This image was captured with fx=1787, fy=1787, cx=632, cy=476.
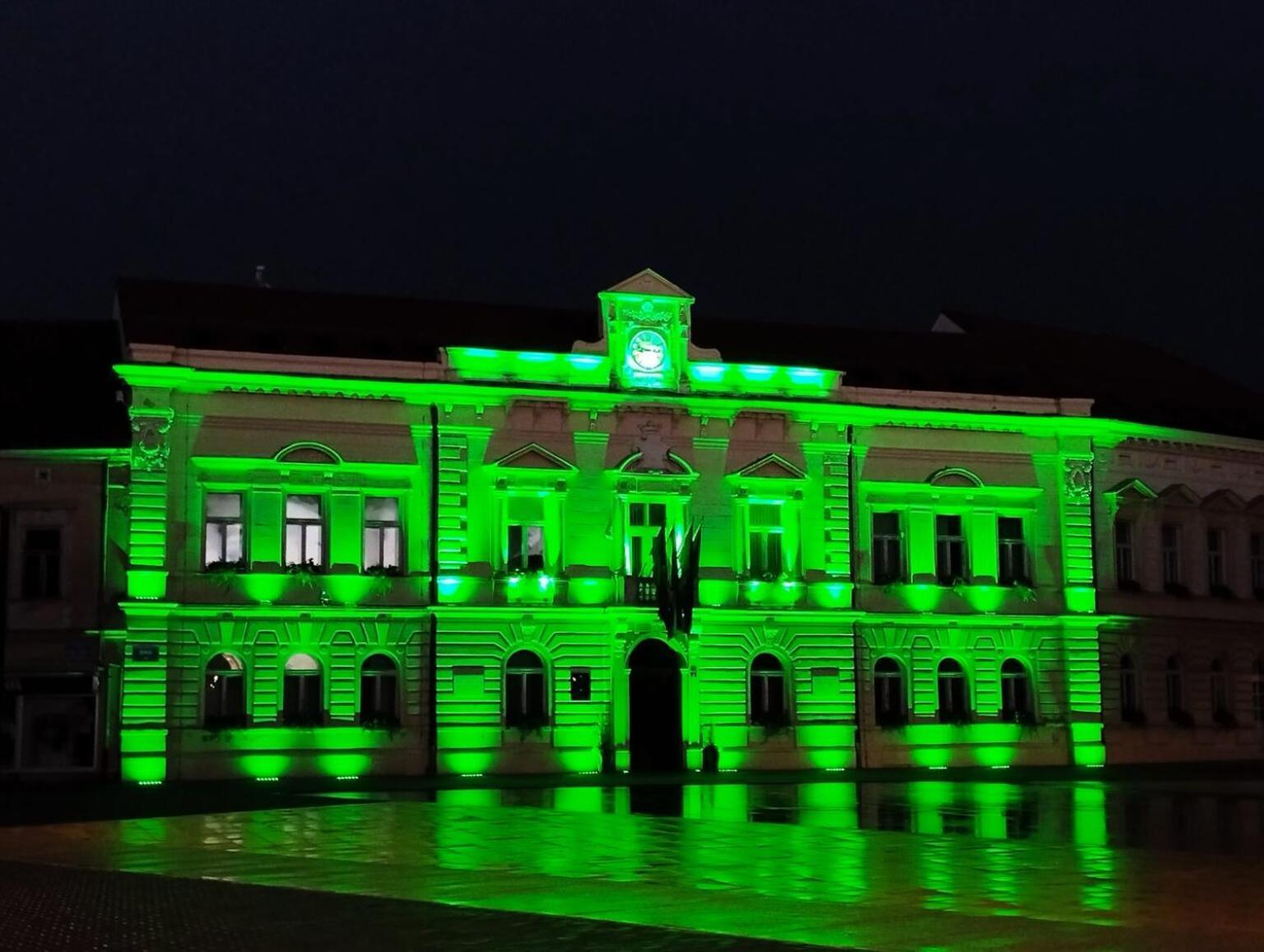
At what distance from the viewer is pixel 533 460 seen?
145 feet

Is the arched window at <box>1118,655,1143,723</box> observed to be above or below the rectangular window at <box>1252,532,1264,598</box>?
below

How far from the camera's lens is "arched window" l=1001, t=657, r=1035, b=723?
158 feet

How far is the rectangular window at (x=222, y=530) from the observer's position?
42.0m

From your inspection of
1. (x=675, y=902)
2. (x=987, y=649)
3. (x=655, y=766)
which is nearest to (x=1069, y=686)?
(x=987, y=649)

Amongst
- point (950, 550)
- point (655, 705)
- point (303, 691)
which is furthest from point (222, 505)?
point (950, 550)

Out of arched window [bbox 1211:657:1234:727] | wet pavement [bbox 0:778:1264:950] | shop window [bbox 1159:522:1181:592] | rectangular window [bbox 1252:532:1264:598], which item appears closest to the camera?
wet pavement [bbox 0:778:1264:950]

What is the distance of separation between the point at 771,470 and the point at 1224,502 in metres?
14.6

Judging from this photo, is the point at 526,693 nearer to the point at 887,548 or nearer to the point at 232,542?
the point at 232,542

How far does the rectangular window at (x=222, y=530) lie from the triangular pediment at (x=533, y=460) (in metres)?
6.39

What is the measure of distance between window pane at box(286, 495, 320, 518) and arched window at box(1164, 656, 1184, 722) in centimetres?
2422

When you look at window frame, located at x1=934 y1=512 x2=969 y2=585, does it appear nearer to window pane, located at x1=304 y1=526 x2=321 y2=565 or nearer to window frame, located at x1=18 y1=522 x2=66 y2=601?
window pane, located at x1=304 y1=526 x2=321 y2=565

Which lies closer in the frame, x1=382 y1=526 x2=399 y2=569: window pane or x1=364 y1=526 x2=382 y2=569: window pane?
x1=364 y1=526 x2=382 y2=569: window pane

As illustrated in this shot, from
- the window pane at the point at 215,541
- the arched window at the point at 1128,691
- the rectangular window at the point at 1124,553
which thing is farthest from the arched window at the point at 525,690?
the rectangular window at the point at 1124,553

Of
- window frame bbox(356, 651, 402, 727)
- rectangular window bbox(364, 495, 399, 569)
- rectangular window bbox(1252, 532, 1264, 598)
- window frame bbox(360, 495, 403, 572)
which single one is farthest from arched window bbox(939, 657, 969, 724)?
rectangular window bbox(364, 495, 399, 569)
